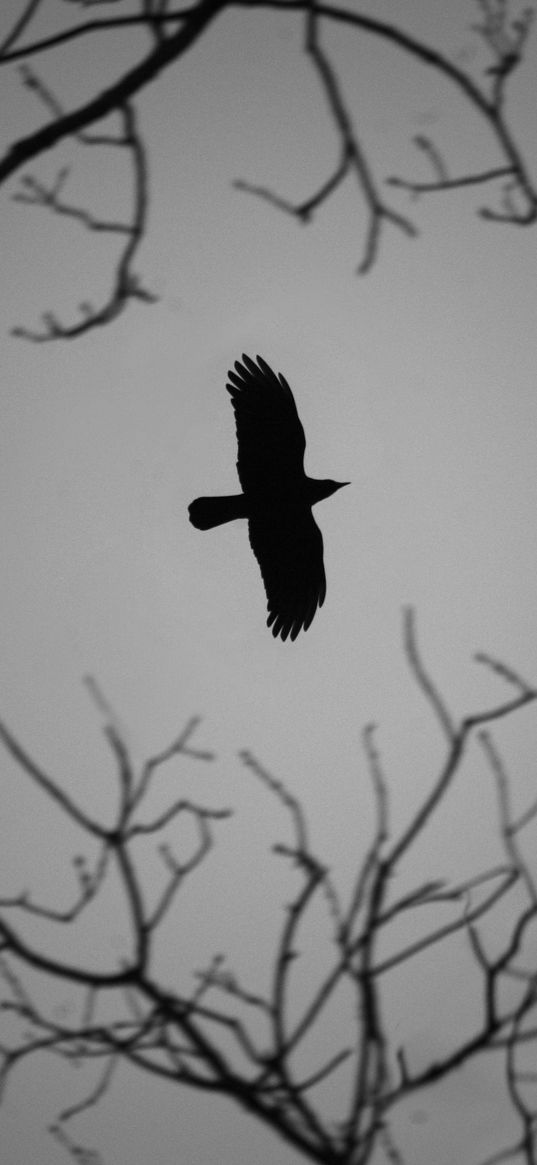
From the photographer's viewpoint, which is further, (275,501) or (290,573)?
(290,573)

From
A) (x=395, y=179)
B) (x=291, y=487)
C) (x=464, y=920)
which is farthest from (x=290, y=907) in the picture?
(x=291, y=487)

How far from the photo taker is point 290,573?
7.71 m

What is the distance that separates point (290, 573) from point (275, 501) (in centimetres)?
56

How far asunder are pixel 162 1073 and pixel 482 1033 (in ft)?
2.49

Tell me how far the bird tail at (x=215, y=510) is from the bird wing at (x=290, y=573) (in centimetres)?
13

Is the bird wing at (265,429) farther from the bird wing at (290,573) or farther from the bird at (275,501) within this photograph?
the bird wing at (290,573)

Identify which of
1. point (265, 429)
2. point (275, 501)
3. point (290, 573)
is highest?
point (265, 429)

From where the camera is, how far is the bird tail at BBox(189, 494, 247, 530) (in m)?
7.59


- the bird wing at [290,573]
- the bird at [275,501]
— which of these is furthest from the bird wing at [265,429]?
the bird wing at [290,573]

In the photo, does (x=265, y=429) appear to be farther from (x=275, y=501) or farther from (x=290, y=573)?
(x=290, y=573)

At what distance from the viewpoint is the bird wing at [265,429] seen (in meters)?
7.40

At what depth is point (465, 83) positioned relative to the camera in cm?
237

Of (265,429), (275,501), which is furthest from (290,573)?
(265,429)

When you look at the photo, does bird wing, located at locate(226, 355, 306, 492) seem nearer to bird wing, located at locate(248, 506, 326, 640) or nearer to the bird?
the bird
